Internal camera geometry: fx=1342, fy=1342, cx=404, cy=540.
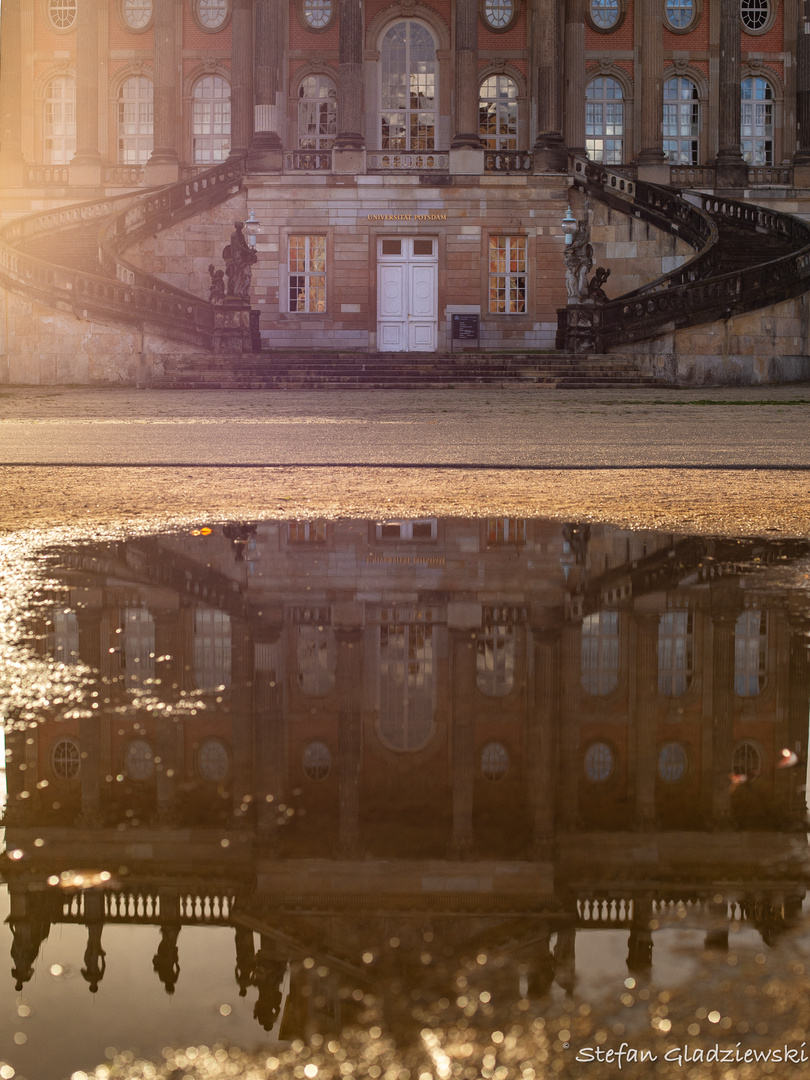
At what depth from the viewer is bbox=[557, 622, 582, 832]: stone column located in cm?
286

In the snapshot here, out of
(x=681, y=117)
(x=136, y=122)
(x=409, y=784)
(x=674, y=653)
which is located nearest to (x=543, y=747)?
(x=409, y=784)

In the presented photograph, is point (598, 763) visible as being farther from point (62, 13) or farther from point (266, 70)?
point (62, 13)

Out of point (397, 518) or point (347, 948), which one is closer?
point (347, 948)

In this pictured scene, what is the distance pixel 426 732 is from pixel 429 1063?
67.7 inches

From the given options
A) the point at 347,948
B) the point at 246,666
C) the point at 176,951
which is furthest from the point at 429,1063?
the point at 246,666

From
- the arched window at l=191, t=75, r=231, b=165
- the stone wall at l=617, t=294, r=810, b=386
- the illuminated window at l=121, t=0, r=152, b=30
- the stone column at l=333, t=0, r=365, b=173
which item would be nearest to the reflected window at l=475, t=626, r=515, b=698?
the stone wall at l=617, t=294, r=810, b=386

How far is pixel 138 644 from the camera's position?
188 inches

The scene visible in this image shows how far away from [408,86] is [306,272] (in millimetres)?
9226

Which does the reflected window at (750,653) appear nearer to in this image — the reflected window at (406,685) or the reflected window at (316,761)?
the reflected window at (406,685)

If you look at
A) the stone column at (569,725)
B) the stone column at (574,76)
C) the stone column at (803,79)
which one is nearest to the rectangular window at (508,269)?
the stone column at (574,76)

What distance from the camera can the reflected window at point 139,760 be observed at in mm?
3163

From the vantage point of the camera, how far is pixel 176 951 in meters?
2.13

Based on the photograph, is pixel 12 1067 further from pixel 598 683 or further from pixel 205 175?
pixel 205 175

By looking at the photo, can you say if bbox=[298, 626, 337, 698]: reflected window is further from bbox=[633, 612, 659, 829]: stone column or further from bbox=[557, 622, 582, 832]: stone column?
bbox=[633, 612, 659, 829]: stone column
